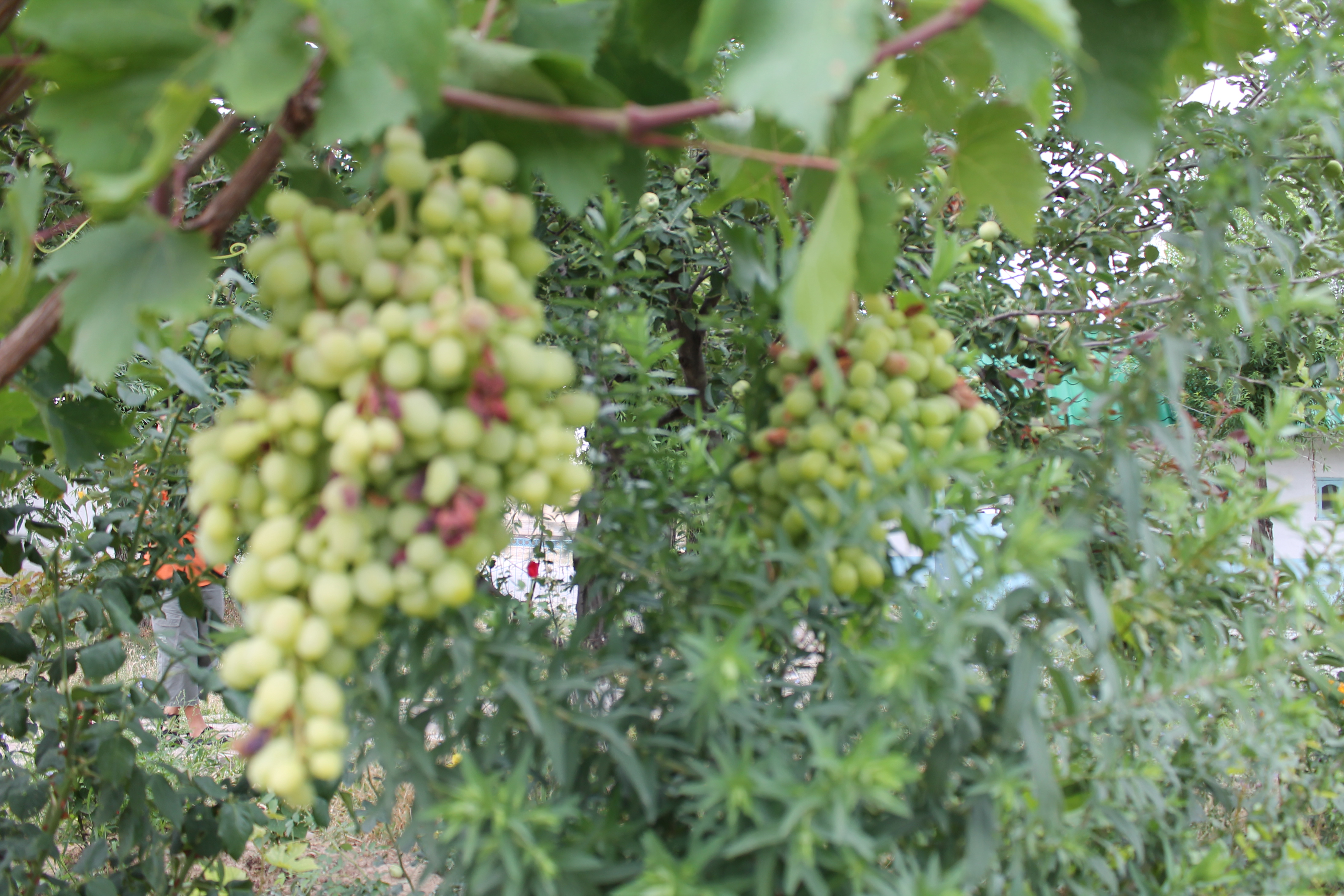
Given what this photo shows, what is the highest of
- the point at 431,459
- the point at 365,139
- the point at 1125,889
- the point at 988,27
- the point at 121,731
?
the point at 988,27

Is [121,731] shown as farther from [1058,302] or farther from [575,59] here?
[1058,302]

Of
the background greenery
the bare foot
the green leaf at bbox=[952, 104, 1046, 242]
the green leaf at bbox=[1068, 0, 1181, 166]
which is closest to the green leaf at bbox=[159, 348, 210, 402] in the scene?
the background greenery

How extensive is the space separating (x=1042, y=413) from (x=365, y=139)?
1.64 metres

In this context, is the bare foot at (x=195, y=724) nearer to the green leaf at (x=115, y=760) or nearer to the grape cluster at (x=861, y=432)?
the green leaf at (x=115, y=760)

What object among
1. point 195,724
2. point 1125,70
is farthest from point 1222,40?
point 195,724

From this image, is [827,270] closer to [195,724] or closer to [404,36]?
[404,36]

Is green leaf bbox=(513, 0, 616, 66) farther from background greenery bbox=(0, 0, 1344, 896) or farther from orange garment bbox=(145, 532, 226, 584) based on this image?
orange garment bbox=(145, 532, 226, 584)

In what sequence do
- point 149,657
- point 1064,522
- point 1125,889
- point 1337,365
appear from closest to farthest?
point 1064,522, point 1125,889, point 1337,365, point 149,657

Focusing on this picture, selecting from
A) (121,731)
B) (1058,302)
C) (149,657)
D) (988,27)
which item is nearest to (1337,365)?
(1058,302)

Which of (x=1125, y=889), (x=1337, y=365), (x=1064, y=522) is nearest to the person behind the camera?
(x=1064, y=522)

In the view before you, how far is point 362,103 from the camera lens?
0.58m

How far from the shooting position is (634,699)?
30.5 inches

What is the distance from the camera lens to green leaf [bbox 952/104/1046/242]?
844mm

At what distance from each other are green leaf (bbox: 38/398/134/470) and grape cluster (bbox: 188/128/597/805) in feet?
1.84
